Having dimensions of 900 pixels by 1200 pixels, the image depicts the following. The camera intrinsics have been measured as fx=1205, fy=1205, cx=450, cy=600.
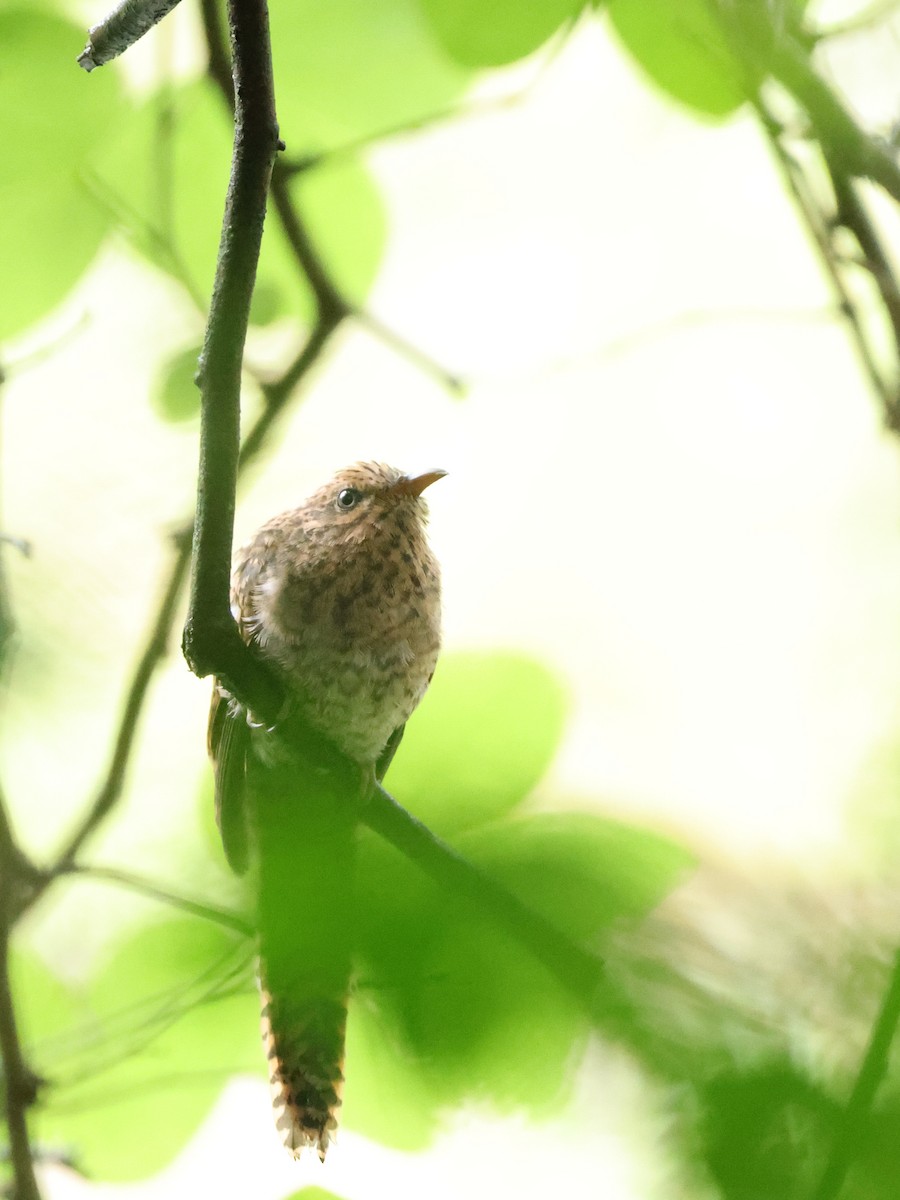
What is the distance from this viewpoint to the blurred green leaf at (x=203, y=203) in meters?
1.11

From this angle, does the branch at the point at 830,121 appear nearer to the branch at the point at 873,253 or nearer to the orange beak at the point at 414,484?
the branch at the point at 873,253

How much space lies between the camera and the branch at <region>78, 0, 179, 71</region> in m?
0.72

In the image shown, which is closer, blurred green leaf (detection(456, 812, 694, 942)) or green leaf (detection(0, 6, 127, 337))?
blurred green leaf (detection(456, 812, 694, 942))

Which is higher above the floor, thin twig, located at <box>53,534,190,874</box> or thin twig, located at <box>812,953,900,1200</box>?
thin twig, located at <box>53,534,190,874</box>

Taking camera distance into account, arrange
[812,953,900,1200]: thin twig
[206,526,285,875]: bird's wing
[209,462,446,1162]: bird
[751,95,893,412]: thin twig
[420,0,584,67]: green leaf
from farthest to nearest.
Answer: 1. [206,526,285,875]: bird's wing
2. [209,462,446,1162]: bird
3. [751,95,893,412]: thin twig
4. [420,0,584,67]: green leaf
5. [812,953,900,1200]: thin twig

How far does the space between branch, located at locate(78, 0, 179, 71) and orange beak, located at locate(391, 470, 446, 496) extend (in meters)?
0.79

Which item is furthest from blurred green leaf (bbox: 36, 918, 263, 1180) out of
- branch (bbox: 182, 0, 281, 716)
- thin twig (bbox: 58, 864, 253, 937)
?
branch (bbox: 182, 0, 281, 716)

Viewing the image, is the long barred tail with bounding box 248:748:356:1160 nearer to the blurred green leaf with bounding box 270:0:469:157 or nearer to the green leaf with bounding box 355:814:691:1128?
the green leaf with bounding box 355:814:691:1128

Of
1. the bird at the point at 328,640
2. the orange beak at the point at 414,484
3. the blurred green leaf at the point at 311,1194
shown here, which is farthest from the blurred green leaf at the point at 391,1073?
the orange beak at the point at 414,484

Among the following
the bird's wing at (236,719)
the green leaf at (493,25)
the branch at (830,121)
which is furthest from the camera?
the bird's wing at (236,719)

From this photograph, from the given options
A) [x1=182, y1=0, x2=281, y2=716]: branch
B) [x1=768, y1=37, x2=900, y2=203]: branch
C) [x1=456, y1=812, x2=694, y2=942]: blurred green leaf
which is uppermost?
[x1=768, y1=37, x2=900, y2=203]: branch

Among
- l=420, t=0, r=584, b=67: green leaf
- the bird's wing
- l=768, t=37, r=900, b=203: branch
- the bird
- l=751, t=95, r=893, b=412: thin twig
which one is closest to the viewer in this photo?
l=768, t=37, r=900, b=203: branch

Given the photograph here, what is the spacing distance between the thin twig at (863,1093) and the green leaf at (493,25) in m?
0.65

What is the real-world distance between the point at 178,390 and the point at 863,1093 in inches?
39.3
